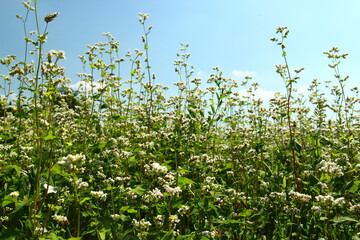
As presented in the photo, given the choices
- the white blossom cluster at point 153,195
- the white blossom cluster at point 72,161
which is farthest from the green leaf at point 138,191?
the white blossom cluster at point 72,161

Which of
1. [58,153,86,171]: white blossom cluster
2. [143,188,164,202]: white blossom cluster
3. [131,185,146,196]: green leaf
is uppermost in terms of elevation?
[58,153,86,171]: white blossom cluster

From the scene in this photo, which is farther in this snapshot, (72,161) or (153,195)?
(153,195)

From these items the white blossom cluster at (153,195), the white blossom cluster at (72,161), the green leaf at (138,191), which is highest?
the white blossom cluster at (72,161)

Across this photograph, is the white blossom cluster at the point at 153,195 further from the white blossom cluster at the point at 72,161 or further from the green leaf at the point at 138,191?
the white blossom cluster at the point at 72,161

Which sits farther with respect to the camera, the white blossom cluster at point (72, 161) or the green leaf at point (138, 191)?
the green leaf at point (138, 191)

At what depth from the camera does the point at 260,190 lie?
5.11m

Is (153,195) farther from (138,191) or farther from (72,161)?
(72,161)

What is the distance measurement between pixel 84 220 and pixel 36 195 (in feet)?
4.56

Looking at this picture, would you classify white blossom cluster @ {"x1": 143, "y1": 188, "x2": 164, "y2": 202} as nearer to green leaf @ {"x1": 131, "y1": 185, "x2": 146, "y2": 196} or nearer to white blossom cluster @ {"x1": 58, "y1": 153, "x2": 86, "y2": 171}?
green leaf @ {"x1": 131, "y1": 185, "x2": 146, "y2": 196}

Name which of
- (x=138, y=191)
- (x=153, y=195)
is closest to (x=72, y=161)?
(x=138, y=191)

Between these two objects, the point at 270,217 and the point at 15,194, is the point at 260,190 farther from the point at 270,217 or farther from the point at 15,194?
the point at 15,194

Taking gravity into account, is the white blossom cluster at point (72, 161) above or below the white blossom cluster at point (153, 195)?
above

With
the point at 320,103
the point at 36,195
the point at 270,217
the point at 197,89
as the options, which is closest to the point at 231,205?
the point at 270,217

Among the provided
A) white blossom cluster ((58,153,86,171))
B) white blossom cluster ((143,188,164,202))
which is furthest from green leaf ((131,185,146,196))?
white blossom cluster ((58,153,86,171))
